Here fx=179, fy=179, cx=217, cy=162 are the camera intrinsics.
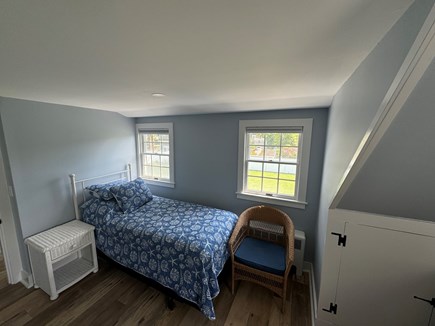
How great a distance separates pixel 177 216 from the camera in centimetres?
243

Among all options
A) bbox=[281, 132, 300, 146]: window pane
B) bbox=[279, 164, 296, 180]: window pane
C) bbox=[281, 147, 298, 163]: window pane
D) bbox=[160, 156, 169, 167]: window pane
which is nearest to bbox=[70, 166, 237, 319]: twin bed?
bbox=[160, 156, 169, 167]: window pane

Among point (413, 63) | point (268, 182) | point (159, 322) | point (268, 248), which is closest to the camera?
point (413, 63)

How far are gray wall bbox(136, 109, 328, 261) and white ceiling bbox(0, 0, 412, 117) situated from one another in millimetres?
935

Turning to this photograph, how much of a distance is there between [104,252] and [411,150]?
3103 mm

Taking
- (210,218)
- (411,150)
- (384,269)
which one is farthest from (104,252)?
(411,150)

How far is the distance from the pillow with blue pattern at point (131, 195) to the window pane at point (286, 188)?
2.07m

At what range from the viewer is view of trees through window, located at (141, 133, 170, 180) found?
339 cm

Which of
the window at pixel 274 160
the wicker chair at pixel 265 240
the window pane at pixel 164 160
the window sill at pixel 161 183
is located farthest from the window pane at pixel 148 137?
the wicker chair at pixel 265 240

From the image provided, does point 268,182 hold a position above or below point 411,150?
below

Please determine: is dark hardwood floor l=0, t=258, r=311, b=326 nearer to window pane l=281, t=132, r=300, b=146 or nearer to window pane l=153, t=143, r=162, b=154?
window pane l=281, t=132, r=300, b=146

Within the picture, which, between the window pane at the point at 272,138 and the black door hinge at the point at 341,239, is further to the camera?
the window pane at the point at 272,138

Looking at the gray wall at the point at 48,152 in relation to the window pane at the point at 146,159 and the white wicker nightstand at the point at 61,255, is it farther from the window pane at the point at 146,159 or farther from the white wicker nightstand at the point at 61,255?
the window pane at the point at 146,159

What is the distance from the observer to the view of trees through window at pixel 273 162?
246cm

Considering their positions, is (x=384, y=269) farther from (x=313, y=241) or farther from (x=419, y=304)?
(x=313, y=241)
